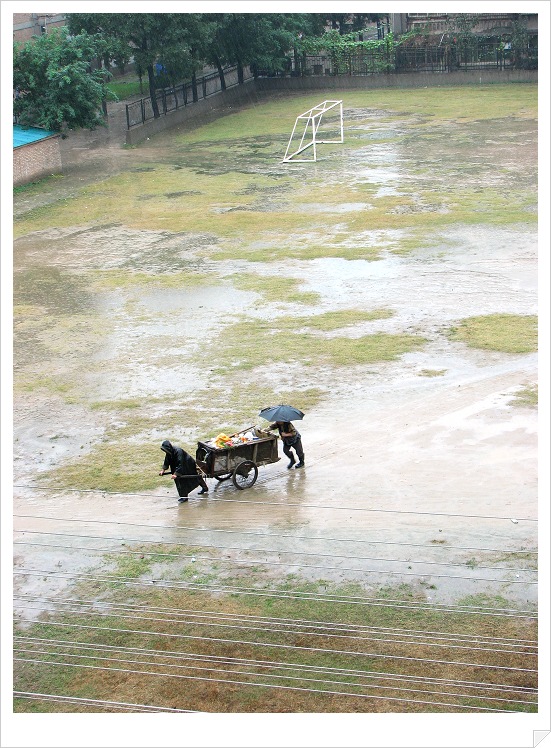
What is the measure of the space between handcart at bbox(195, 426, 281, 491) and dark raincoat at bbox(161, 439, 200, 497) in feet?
0.71

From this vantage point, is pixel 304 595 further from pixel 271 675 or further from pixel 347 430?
pixel 347 430

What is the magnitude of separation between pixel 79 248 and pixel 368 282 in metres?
8.68

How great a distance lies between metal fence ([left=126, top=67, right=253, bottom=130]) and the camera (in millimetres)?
42312

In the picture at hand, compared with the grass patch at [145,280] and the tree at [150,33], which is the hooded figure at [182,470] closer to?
the grass patch at [145,280]

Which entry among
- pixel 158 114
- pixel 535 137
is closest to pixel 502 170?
pixel 535 137

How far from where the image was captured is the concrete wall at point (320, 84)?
45.0m

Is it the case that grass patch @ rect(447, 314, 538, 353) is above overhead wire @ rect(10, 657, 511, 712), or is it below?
above

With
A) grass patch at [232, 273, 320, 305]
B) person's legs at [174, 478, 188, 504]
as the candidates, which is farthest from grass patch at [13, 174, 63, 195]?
person's legs at [174, 478, 188, 504]

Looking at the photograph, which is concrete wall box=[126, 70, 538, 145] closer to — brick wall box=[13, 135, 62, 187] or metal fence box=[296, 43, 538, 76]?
metal fence box=[296, 43, 538, 76]

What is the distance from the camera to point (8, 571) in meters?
5.18

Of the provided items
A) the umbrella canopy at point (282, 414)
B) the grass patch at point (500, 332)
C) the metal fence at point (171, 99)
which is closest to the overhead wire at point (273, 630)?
the umbrella canopy at point (282, 414)

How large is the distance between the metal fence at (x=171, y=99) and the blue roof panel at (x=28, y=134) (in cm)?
583

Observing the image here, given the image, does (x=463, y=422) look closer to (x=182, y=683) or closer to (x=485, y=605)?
(x=485, y=605)

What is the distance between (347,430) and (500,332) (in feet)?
16.8
